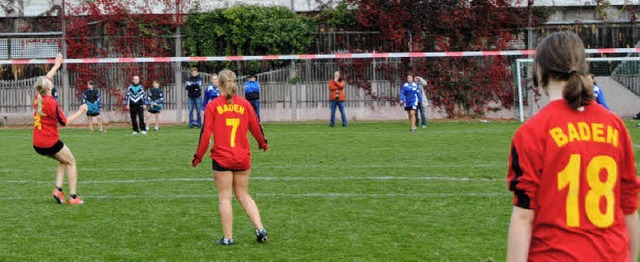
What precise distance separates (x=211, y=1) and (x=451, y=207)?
85.1ft

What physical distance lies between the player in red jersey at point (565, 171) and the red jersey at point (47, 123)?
944 cm

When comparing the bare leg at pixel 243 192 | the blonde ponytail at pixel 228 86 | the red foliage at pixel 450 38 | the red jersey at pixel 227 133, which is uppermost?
the red foliage at pixel 450 38

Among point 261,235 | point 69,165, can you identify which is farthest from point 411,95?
point 261,235

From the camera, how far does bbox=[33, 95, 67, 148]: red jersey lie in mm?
12039

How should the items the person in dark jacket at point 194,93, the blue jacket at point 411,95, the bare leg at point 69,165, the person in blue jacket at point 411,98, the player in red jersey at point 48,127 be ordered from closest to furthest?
the player in red jersey at point 48,127 → the bare leg at point 69,165 → the person in blue jacket at point 411,98 → the blue jacket at point 411,95 → the person in dark jacket at point 194,93

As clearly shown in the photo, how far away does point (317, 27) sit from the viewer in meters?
35.0

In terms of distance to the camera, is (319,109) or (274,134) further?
(319,109)

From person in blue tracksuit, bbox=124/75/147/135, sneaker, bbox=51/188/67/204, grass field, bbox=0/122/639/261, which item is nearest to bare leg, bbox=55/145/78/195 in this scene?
sneaker, bbox=51/188/67/204

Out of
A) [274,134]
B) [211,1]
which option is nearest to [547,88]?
[274,134]

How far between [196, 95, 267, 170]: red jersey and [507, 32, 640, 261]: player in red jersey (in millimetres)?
5522

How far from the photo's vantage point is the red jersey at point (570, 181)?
353 cm

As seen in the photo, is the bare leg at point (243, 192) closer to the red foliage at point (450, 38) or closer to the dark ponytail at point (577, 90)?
the dark ponytail at point (577, 90)

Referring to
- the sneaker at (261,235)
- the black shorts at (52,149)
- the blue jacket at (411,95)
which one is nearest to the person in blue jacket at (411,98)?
the blue jacket at (411,95)

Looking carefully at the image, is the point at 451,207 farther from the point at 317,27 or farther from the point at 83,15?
the point at 83,15
